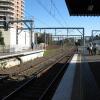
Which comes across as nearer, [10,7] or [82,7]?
[82,7]

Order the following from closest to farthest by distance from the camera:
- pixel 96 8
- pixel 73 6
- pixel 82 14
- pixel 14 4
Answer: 1. pixel 73 6
2. pixel 96 8
3. pixel 82 14
4. pixel 14 4

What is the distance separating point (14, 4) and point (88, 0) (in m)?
126

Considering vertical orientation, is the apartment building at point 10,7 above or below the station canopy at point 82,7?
above

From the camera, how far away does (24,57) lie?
140 ft

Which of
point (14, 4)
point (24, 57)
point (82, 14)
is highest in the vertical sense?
point (14, 4)

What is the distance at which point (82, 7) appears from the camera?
23891mm

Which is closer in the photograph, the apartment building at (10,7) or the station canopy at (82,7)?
the station canopy at (82,7)

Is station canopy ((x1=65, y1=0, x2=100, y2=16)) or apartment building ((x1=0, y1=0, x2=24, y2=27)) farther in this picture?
apartment building ((x1=0, y1=0, x2=24, y2=27))

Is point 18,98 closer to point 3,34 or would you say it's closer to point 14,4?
point 3,34

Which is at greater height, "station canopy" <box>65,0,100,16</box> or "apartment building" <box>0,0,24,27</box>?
"apartment building" <box>0,0,24,27</box>

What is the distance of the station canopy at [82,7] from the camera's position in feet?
71.1

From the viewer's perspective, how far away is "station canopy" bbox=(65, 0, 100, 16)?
2167 centimetres

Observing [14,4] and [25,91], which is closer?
[25,91]

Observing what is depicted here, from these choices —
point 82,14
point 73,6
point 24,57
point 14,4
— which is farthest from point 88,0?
point 14,4
